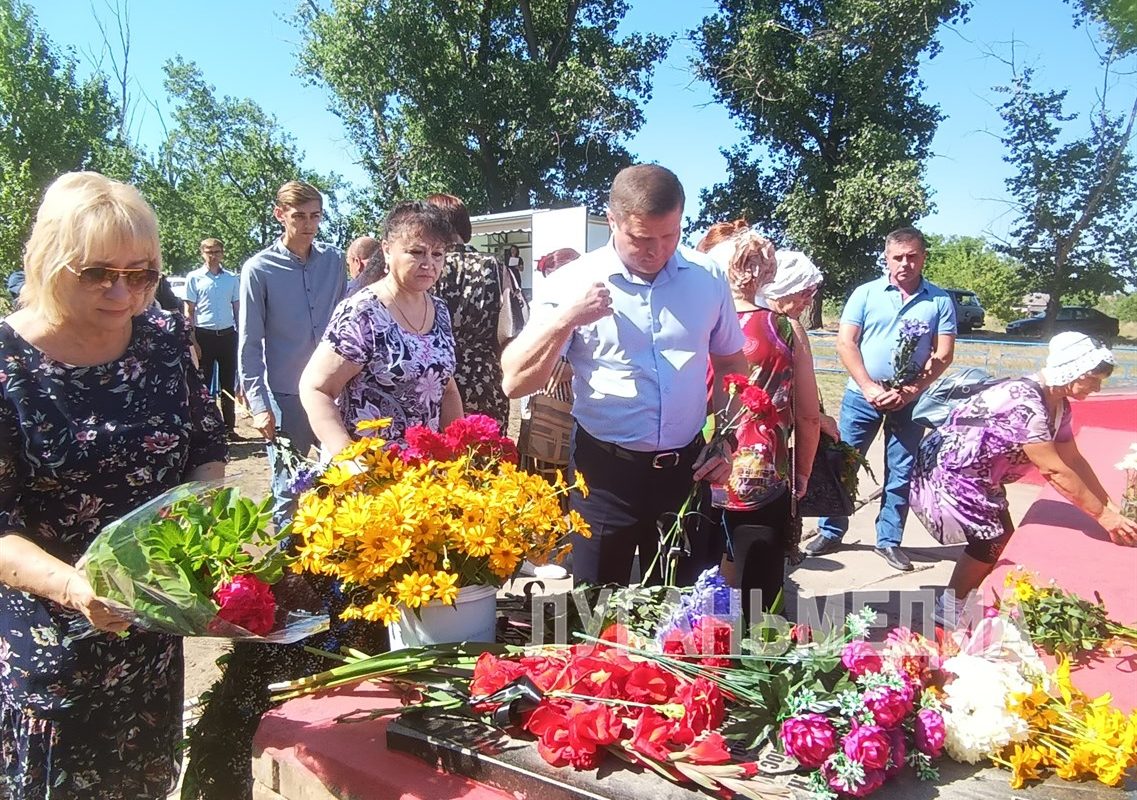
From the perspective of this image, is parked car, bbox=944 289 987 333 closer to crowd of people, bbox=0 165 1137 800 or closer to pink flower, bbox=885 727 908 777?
crowd of people, bbox=0 165 1137 800

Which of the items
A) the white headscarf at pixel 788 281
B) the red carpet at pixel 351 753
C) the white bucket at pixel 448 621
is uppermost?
the white headscarf at pixel 788 281

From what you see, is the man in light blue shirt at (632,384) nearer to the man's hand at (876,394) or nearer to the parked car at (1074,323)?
the man's hand at (876,394)

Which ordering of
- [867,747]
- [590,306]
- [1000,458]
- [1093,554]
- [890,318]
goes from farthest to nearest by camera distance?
1. [890,318]
2. [1000,458]
3. [1093,554]
4. [590,306]
5. [867,747]

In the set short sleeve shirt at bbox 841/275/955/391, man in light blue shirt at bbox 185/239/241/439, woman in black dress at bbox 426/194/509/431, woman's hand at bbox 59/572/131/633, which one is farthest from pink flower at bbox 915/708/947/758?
man in light blue shirt at bbox 185/239/241/439

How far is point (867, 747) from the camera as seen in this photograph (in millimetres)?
1127

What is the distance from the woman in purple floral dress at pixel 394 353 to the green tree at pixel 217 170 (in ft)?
83.6

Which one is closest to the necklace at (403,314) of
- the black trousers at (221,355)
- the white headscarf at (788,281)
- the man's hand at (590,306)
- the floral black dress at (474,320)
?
the man's hand at (590,306)

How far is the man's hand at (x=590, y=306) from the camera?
6.26ft

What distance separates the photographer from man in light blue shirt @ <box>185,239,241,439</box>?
24.6 feet

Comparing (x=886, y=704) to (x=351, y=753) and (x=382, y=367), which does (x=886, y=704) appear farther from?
(x=382, y=367)

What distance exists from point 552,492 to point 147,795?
108 centimetres

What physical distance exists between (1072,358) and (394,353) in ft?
7.07

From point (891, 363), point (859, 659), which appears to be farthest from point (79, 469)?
point (891, 363)

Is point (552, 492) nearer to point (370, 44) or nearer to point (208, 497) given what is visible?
point (208, 497)
